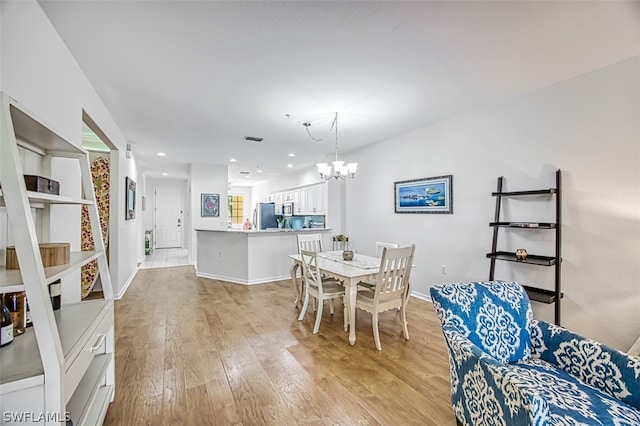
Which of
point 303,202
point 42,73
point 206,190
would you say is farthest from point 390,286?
point 206,190

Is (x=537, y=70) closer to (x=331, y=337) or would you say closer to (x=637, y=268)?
(x=637, y=268)

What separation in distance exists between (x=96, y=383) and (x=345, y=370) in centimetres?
166

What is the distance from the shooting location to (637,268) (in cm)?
240

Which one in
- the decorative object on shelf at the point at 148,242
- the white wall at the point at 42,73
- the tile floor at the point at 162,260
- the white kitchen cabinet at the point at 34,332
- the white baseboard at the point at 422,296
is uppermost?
the white wall at the point at 42,73

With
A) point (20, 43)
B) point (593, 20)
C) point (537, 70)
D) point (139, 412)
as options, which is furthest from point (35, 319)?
point (537, 70)

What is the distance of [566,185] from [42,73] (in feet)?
14.4

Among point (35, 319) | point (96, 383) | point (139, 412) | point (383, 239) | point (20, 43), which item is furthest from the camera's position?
point (383, 239)

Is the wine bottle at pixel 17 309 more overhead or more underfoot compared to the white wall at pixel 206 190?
more underfoot

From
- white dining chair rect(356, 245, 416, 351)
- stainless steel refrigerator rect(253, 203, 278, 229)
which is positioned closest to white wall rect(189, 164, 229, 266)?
stainless steel refrigerator rect(253, 203, 278, 229)

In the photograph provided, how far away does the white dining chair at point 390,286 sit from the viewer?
2.70 m

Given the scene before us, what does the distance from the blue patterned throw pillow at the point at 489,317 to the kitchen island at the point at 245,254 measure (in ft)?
13.5

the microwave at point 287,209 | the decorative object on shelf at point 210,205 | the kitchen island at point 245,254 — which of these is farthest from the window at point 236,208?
the kitchen island at point 245,254

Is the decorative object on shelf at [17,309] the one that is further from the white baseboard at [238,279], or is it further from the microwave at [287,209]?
the microwave at [287,209]

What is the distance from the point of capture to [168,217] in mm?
10281
